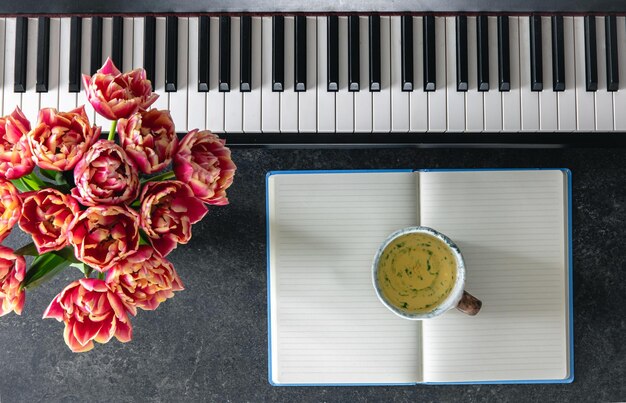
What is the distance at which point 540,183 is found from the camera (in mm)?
1078

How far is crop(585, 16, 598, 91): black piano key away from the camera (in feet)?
3.18

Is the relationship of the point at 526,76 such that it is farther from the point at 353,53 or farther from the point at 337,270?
the point at 337,270

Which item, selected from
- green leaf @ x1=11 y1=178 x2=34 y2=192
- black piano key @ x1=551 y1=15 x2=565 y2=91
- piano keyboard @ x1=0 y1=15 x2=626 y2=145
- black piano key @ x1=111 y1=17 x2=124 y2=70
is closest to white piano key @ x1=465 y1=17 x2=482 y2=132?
piano keyboard @ x1=0 y1=15 x2=626 y2=145

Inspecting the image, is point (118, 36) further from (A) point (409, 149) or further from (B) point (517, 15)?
(B) point (517, 15)

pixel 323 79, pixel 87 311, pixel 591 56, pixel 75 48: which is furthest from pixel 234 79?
pixel 591 56

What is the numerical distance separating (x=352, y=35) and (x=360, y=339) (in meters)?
0.53

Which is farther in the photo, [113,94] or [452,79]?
[452,79]

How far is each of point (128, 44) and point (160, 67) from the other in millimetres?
64

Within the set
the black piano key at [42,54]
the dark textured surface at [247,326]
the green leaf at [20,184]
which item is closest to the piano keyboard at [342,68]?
the black piano key at [42,54]

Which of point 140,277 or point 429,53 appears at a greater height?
point 429,53

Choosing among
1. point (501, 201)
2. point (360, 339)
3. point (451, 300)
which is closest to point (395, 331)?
point (360, 339)

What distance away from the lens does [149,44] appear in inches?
38.1

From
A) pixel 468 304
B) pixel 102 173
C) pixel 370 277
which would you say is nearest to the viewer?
pixel 102 173

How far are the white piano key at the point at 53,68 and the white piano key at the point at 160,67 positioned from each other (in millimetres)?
139
